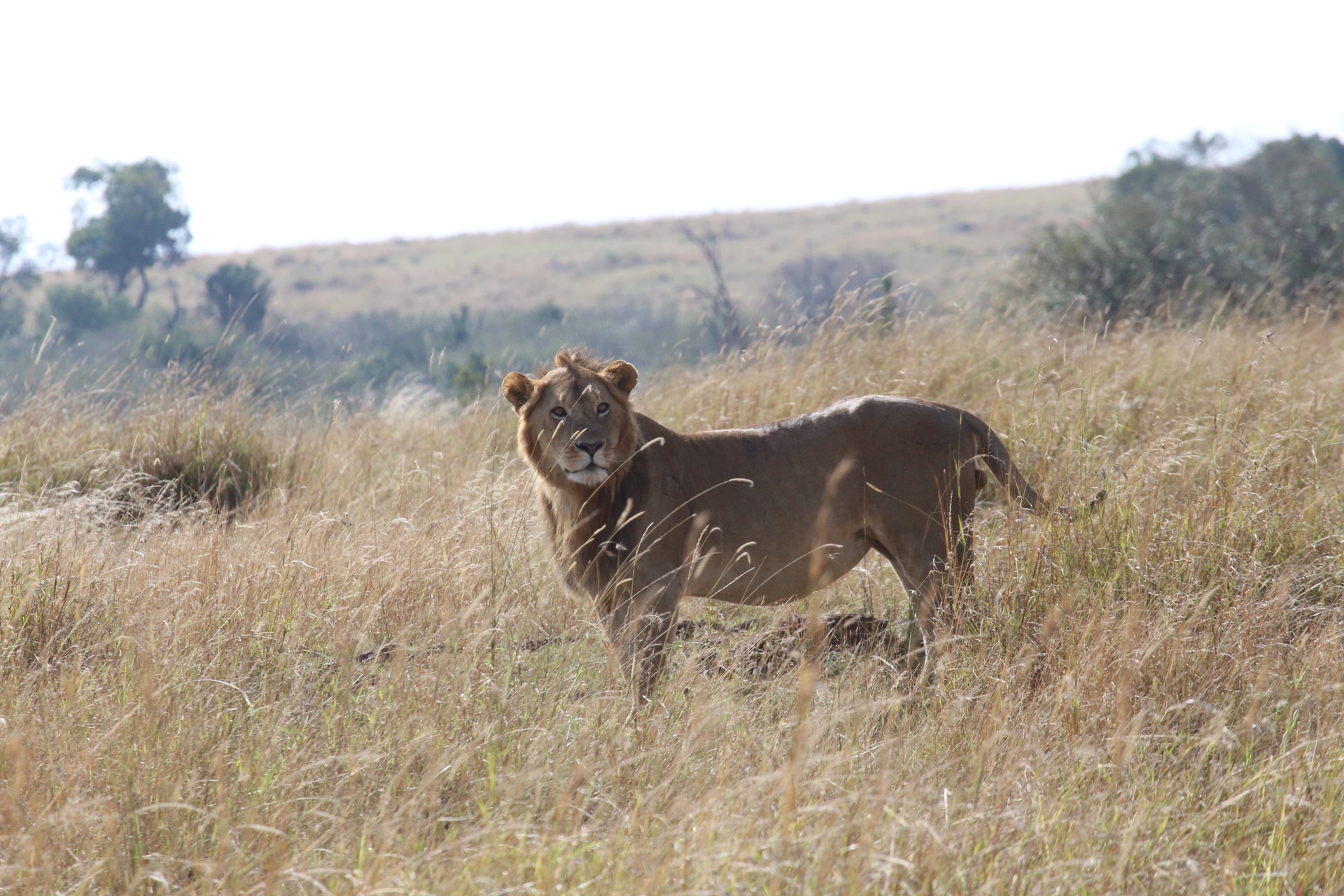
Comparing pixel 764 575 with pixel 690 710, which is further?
pixel 764 575

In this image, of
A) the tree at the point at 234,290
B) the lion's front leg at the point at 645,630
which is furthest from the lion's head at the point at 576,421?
the tree at the point at 234,290

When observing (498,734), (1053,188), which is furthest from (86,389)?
(1053,188)

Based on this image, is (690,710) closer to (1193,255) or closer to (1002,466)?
(1002,466)

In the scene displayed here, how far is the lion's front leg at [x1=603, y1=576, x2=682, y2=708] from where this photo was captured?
167 inches

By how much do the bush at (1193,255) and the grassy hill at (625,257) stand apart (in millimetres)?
20371

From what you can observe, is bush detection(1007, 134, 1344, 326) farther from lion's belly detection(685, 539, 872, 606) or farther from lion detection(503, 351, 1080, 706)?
lion's belly detection(685, 539, 872, 606)

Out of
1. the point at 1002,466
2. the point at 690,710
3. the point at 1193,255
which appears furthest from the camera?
the point at 1193,255

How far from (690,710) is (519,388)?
163cm

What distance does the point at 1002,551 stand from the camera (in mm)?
5031

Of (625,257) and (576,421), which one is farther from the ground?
(625,257)

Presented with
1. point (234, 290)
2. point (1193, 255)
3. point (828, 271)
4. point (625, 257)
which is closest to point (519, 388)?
point (1193, 255)

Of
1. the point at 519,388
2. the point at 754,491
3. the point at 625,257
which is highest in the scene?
the point at 625,257

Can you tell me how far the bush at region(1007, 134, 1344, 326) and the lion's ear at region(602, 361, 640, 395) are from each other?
7.60m

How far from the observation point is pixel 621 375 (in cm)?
489
